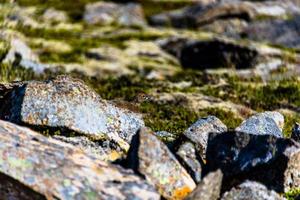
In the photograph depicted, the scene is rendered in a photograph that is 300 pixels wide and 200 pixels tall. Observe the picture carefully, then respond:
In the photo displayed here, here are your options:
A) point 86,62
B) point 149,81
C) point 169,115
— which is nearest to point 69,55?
point 86,62

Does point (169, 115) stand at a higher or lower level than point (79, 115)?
lower

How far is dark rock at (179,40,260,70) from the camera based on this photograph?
149 ft

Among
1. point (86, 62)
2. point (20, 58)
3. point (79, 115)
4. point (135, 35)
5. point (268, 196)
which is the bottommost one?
point (135, 35)

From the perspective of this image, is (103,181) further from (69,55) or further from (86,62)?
(69,55)

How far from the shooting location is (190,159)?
39.3 ft

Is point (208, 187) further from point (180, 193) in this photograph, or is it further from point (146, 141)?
point (146, 141)

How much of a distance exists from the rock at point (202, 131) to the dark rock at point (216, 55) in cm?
2902

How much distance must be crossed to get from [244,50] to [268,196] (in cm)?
3567

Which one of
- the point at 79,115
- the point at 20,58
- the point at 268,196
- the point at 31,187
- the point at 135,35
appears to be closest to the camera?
the point at 31,187

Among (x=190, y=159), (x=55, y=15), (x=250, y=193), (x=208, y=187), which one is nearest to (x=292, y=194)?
(x=250, y=193)

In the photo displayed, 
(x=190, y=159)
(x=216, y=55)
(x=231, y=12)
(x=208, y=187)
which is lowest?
(x=231, y=12)

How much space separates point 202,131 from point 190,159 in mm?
2053

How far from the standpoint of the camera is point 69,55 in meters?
46.2

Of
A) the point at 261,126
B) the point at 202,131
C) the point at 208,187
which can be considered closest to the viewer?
the point at 208,187
